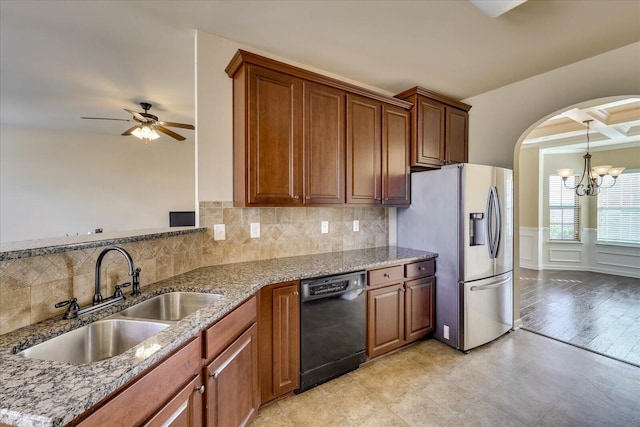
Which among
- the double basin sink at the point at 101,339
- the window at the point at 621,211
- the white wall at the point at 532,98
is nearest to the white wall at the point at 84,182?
the double basin sink at the point at 101,339

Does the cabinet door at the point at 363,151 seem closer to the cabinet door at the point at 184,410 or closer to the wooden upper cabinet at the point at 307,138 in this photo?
the wooden upper cabinet at the point at 307,138

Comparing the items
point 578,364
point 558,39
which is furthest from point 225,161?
point 578,364

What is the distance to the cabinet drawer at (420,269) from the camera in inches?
103

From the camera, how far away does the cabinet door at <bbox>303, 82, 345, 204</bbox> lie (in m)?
2.34

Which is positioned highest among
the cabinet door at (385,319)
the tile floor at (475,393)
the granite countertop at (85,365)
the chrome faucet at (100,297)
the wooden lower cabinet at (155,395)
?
the chrome faucet at (100,297)

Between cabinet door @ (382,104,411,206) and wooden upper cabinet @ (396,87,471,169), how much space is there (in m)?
0.11

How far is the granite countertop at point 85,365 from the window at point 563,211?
263 inches

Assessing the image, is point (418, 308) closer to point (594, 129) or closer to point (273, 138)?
point (273, 138)

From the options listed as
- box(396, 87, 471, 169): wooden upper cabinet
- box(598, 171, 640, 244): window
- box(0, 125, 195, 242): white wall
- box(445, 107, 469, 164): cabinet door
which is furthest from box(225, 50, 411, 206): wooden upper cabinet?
box(598, 171, 640, 244): window

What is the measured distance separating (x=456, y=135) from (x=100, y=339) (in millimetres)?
3756

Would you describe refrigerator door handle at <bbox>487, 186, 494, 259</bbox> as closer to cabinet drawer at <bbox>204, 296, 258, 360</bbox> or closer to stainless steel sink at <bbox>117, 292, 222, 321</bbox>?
cabinet drawer at <bbox>204, 296, 258, 360</bbox>

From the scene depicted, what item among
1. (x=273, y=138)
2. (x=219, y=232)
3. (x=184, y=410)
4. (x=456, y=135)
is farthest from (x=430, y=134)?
(x=184, y=410)

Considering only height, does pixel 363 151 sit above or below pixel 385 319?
above

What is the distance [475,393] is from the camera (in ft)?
6.77
